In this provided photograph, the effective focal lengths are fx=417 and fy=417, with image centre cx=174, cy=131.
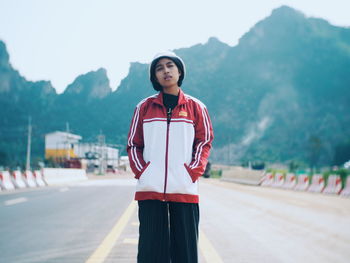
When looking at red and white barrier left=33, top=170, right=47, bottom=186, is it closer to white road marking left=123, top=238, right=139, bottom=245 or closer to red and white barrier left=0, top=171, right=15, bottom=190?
red and white barrier left=0, top=171, right=15, bottom=190

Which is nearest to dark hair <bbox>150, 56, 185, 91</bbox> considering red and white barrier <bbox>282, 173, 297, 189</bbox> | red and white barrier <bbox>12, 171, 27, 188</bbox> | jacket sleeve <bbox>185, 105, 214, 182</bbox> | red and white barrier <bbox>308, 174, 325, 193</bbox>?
jacket sleeve <bbox>185, 105, 214, 182</bbox>

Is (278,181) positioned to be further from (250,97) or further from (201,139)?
(250,97)

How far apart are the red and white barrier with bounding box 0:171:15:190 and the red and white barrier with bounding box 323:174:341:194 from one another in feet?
47.7

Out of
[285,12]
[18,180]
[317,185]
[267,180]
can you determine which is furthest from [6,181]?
[285,12]

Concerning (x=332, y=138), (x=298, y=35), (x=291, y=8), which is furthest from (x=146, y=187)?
(x=291, y=8)

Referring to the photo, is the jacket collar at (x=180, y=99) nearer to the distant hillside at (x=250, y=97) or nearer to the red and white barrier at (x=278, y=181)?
the red and white barrier at (x=278, y=181)

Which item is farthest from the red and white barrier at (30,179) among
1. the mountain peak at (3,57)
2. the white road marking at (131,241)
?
the mountain peak at (3,57)

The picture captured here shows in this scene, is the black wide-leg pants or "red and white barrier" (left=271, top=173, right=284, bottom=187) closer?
the black wide-leg pants

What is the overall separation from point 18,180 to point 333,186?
15.1m

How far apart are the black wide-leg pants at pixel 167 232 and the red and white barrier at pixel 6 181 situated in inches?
699

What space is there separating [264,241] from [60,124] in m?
159

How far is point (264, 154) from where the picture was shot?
137 metres

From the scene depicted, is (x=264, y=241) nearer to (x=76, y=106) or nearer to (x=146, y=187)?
(x=146, y=187)

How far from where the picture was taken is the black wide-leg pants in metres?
2.70
